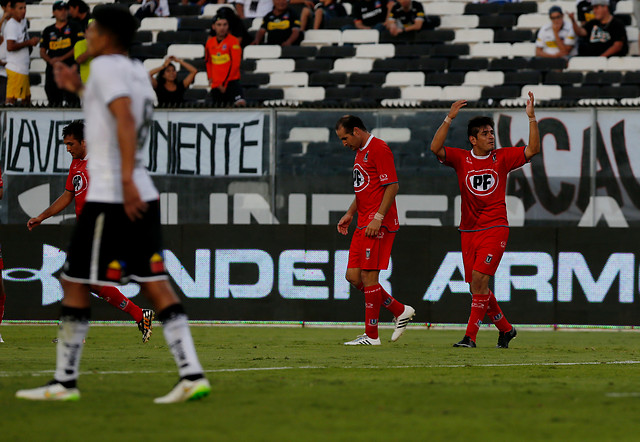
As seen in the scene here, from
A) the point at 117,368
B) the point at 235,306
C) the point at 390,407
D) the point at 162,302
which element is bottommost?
the point at 235,306

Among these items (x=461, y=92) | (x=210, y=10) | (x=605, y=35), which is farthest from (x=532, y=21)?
(x=210, y=10)

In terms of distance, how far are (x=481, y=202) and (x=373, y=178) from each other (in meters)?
1.10

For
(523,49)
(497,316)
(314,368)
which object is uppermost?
(523,49)

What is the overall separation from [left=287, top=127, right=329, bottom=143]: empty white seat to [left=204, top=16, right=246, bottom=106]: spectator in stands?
11.0 ft

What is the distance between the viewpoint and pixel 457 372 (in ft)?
26.6

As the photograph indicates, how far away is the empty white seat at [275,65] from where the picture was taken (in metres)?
20.7

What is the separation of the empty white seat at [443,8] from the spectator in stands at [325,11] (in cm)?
161

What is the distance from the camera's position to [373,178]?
1136 centimetres

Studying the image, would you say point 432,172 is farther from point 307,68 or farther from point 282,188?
point 307,68

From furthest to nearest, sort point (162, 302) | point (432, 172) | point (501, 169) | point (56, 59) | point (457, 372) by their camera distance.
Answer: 1. point (56, 59)
2. point (432, 172)
3. point (501, 169)
4. point (457, 372)
5. point (162, 302)

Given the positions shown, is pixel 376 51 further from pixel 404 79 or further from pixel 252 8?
pixel 252 8

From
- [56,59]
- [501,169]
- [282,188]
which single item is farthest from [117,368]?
[56,59]

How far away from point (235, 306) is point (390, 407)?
9.71 m

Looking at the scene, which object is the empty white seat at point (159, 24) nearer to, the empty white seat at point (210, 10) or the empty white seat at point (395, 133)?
the empty white seat at point (210, 10)
